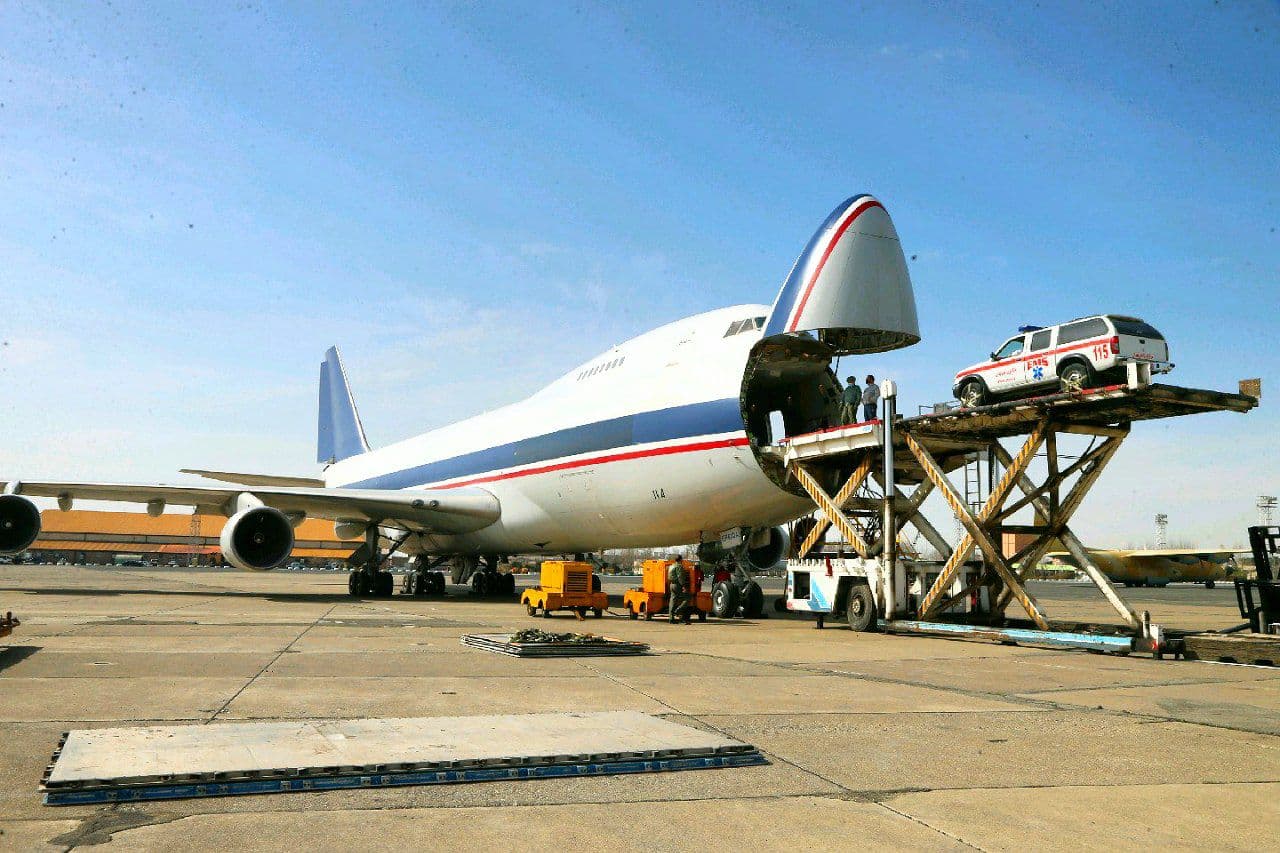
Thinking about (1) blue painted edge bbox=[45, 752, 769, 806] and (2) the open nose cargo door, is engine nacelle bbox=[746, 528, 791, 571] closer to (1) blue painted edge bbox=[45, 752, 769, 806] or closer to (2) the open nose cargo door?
(2) the open nose cargo door

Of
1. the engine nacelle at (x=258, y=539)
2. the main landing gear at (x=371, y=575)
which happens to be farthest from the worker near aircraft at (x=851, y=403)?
the main landing gear at (x=371, y=575)

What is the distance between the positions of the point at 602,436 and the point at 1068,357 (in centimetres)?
929

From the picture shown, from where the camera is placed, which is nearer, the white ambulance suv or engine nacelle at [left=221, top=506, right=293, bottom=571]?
the white ambulance suv

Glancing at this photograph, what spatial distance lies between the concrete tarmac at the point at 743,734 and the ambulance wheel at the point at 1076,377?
4.11m

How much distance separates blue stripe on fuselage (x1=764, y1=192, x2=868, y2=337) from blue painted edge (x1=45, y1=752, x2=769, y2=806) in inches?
479

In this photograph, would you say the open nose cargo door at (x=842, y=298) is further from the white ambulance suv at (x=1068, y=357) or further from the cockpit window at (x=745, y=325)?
the white ambulance suv at (x=1068, y=357)

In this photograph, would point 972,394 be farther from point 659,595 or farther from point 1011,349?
point 659,595

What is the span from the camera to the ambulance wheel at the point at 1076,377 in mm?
14977

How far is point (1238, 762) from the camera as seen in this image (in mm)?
6277

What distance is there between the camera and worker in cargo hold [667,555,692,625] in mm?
18641

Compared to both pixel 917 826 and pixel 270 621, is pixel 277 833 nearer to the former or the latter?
pixel 917 826

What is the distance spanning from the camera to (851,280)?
17.1 m

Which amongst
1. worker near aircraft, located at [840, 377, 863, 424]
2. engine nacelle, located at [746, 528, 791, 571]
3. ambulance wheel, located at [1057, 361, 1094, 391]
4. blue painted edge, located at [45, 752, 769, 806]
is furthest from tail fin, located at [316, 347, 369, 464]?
blue painted edge, located at [45, 752, 769, 806]

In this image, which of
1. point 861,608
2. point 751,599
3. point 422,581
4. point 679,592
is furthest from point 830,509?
point 422,581
